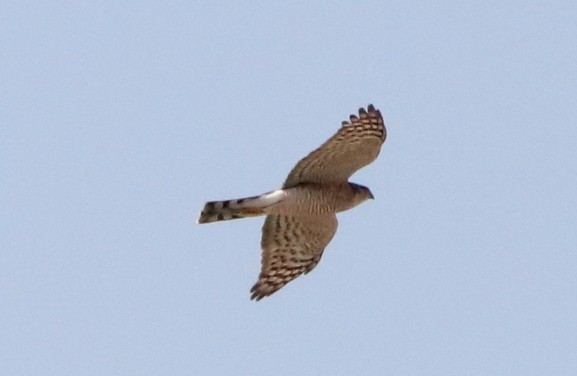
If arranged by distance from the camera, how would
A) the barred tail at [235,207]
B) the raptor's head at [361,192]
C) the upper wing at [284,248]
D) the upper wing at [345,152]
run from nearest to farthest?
the upper wing at [345,152], the barred tail at [235,207], the raptor's head at [361,192], the upper wing at [284,248]

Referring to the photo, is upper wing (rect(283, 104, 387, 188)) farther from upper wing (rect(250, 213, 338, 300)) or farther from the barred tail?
upper wing (rect(250, 213, 338, 300))

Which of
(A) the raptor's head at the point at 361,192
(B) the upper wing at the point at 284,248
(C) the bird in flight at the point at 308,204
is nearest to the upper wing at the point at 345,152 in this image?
(C) the bird in flight at the point at 308,204

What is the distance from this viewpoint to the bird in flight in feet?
80.3

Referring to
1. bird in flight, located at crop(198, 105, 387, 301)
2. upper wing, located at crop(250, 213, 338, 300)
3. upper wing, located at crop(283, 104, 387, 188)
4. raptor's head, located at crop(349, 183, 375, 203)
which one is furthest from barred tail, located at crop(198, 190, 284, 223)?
raptor's head, located at crop(349, 183, 375, 203)

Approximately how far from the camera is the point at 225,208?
81.4 ft

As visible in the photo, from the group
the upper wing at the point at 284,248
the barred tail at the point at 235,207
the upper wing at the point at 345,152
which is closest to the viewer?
the upper wing at the point at 345,152

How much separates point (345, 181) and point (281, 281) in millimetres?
1628

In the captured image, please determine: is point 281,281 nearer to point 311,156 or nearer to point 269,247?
point 269,247

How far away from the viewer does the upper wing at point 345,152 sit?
80.1 feet

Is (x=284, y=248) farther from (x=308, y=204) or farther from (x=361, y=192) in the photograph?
(x=361, y=192)

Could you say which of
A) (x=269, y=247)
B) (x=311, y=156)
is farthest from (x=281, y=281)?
(x=311, y=156)

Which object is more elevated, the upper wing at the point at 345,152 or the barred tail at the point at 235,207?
the upper wing at the point at 345,152

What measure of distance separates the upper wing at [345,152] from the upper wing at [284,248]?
2.89 ft

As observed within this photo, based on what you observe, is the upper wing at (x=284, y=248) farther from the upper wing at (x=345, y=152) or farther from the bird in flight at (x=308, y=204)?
the upper wing at (x=345, y=152)
